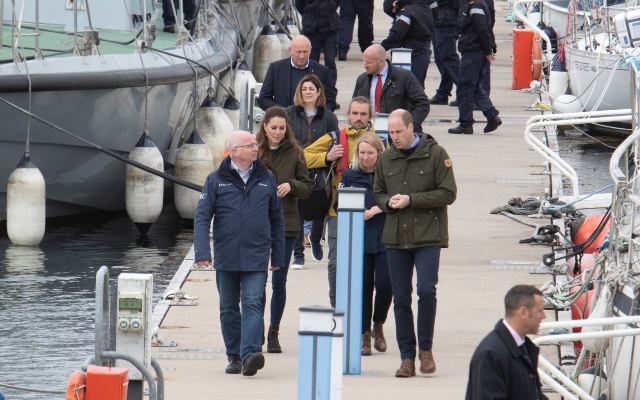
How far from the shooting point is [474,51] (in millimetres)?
15586

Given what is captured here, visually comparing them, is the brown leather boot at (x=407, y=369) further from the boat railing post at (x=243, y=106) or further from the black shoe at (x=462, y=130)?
the black shoe at (x=462, y=130)

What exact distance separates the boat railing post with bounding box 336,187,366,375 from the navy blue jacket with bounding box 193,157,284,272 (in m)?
0.44

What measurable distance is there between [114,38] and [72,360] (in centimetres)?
677

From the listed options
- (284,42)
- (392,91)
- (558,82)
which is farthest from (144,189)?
(284,42)

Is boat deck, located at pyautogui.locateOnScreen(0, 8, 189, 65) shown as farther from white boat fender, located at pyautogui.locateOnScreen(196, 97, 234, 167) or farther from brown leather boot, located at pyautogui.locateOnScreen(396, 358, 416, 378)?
brown leather boot, located at pyautogui.locateOnScreen(396, 358, 416, 378)

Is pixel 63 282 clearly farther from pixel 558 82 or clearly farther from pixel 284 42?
pixel 284 42

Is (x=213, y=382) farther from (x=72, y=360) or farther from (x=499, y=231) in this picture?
(x=499, y=231)

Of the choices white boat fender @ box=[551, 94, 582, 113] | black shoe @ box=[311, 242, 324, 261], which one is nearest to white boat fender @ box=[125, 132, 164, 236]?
black shoe @ box=[311, 242, 324, 261]

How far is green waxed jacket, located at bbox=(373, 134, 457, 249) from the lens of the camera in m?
7.47

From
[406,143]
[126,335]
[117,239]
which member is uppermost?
[406,143]

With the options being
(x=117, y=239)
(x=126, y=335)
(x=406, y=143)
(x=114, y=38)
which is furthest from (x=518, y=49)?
(x=126, y=335)

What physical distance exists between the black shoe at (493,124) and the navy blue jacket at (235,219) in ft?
30.5

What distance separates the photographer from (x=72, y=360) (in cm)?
838

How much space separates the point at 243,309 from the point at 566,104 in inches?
445
